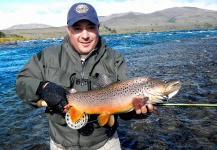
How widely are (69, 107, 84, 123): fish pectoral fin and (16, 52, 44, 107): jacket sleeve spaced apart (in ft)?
1.45

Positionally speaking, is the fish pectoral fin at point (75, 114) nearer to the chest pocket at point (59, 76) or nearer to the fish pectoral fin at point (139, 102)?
the chest pocket at point (59, 76)

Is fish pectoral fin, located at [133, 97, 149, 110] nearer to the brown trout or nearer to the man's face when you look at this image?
the brown trout

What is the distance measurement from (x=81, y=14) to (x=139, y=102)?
1276 millimetres

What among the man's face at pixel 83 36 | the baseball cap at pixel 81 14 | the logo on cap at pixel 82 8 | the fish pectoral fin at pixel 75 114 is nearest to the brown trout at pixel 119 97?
the fish pectoral fin at pixel 75 114

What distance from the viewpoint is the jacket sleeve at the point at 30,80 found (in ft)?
9.46

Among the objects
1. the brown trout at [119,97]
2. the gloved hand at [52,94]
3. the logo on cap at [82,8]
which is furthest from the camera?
the logo on cap at [82,8]

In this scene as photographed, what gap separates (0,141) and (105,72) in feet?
11.8

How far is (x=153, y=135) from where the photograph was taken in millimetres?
5262

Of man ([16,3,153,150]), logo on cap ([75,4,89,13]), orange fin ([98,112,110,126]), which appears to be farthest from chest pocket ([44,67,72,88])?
logo on cap ([75,4,89,13])

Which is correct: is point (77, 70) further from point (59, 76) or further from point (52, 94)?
point (52, 94)

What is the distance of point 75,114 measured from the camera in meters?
3.00

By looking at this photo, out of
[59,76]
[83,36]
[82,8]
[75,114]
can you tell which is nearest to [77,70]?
[59,76]

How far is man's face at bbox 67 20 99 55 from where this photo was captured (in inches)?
120

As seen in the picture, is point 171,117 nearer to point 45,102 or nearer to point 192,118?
point 192,118
